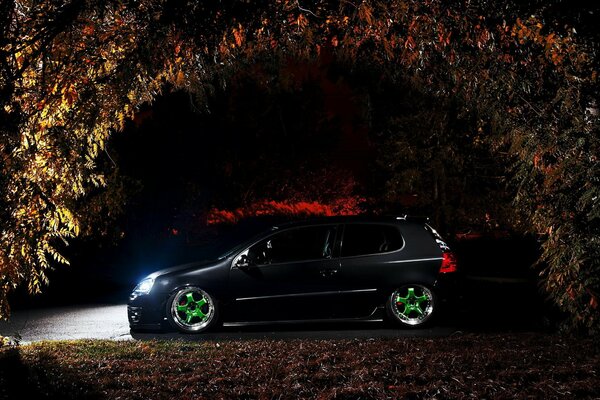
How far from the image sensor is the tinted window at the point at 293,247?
37.6 feet

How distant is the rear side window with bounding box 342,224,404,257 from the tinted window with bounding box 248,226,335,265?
0.79 feet

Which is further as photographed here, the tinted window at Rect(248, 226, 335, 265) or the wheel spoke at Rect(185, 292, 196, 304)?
the tinted window at Rect(248, 226, 335, 265)

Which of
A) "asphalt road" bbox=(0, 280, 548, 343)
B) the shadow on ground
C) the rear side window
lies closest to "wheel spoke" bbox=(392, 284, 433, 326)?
"asphalt road" bbox=(0, 280, 548, 343)

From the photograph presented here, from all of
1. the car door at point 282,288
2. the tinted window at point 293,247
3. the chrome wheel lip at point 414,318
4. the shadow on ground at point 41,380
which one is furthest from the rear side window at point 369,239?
the shadow on ground at point 41,380

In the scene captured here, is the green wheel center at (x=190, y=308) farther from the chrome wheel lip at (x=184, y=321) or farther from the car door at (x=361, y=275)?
the car door at (x=361, y=275)

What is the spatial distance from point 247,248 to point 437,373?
4615 millimetres

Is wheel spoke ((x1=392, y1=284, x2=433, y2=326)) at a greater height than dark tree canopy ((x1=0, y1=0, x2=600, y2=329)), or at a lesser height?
lesser

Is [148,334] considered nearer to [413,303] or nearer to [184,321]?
[184,321]

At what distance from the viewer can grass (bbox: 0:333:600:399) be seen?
6.91 m

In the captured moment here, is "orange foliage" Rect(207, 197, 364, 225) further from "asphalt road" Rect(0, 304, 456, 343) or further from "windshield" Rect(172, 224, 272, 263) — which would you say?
"asphalt road" Rect(0, 304, 456, 343)

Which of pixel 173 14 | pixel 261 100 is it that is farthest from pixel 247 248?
pixel 261 100

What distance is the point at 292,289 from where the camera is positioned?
11.2 m

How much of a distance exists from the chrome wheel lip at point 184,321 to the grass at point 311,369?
1.42 meters

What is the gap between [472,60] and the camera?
987 cm
